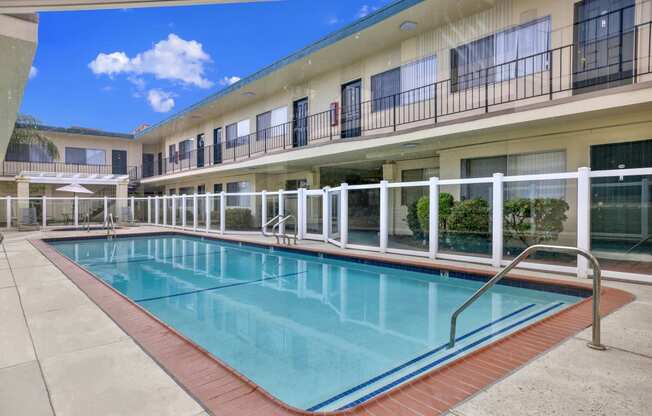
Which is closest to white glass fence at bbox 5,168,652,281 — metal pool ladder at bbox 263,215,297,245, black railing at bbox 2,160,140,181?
metal pool ladder at bbox 263,215,297,245

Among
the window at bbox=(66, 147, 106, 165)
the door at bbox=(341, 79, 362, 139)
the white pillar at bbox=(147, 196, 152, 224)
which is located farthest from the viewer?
the window at bbox=(66, 147, 106, 165)

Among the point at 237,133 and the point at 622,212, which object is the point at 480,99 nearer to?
the point at 622,212

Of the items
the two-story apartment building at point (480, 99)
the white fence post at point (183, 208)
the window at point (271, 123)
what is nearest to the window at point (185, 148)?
the white fence post at point (183, 208)

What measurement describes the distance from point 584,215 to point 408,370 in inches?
182

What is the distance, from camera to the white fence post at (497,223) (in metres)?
7.17

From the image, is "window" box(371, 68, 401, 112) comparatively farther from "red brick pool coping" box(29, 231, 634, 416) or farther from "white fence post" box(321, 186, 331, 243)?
"red brick pool coping" box(29, 231, 634, 416)

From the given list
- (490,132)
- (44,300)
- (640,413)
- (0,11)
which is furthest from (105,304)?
(490,132)

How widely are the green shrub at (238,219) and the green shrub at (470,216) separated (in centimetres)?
848

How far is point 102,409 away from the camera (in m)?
2.25

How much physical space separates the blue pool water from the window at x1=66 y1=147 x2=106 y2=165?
1972cm

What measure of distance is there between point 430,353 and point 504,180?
4519mm

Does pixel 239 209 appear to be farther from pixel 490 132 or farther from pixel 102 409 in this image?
pixel 102 409

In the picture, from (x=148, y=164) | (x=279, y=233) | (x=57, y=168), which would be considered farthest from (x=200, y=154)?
(x=279, y=233)

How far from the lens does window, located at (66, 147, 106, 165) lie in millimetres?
24844
